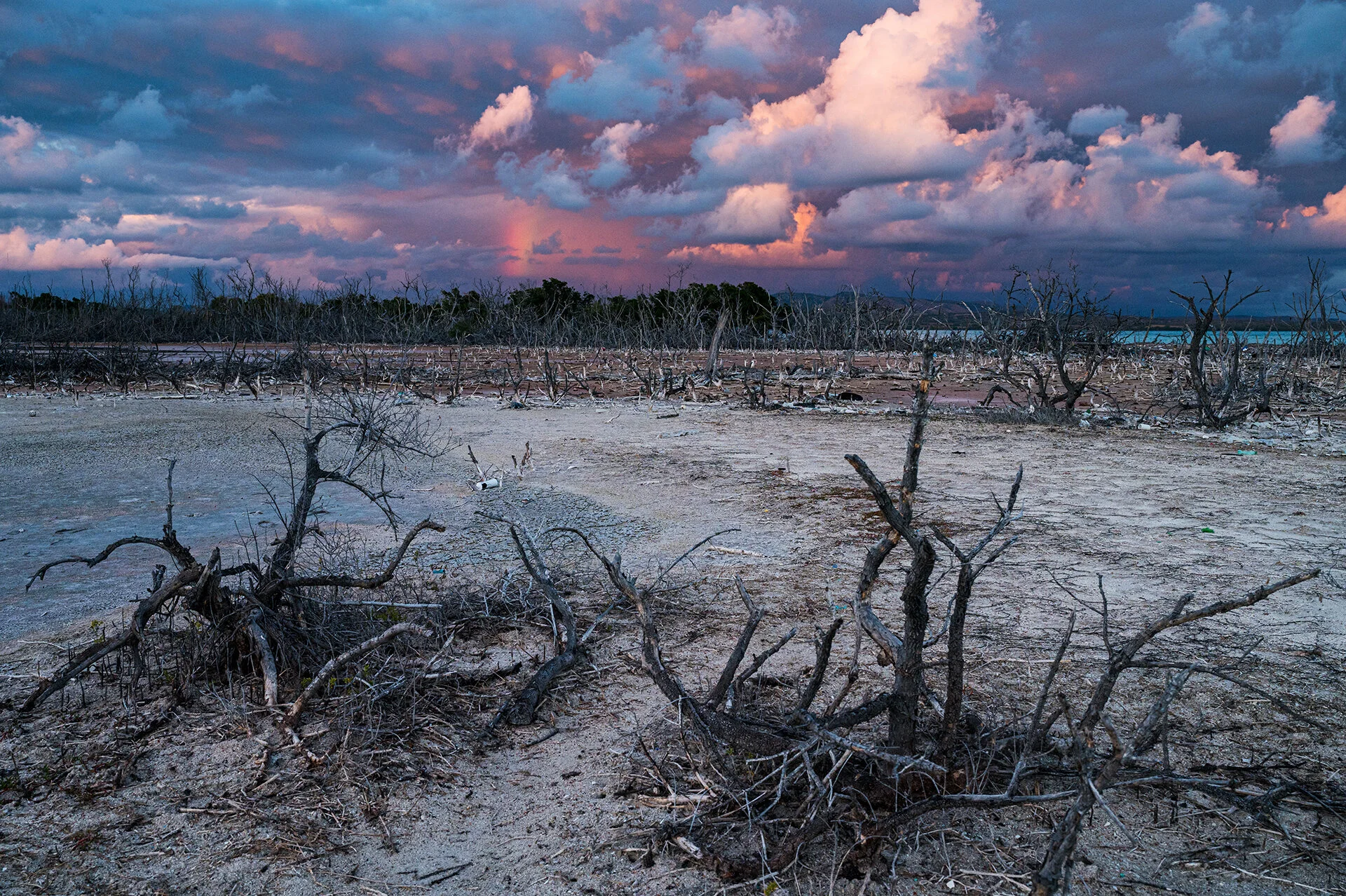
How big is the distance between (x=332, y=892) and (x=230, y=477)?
24.9 feet

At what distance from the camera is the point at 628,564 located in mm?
6004

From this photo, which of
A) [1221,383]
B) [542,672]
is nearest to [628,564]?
[542,672]

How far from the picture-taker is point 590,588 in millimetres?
5309

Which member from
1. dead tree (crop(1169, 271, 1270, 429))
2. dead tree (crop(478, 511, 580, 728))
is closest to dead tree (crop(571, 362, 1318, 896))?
dead tree (crop(478, 511, 580, 728))

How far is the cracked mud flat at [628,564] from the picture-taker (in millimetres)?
2666

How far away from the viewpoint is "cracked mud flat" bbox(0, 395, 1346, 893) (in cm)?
267

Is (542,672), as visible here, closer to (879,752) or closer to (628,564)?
(879,752)

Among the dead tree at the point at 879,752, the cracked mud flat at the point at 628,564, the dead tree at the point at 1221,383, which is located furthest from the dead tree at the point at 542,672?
the dead tree at the point at 1221,383

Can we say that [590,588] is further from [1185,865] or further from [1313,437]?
[1313,437]

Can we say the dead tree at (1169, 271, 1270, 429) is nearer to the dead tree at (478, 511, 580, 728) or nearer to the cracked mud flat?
the cracked mud flat

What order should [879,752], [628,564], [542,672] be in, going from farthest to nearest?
[628,564], [542,672], [879,752]

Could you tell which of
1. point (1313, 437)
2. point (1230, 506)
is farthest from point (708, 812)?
point (1313, 437)

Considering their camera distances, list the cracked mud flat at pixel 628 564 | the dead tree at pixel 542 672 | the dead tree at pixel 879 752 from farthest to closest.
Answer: the dead tree at pixel 542 672
the cracked mud flat at pixel 628 564
the dead tree at pixel 879 752

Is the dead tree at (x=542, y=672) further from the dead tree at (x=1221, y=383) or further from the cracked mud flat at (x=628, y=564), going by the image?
the dead tree at (x=1221, y=383)
